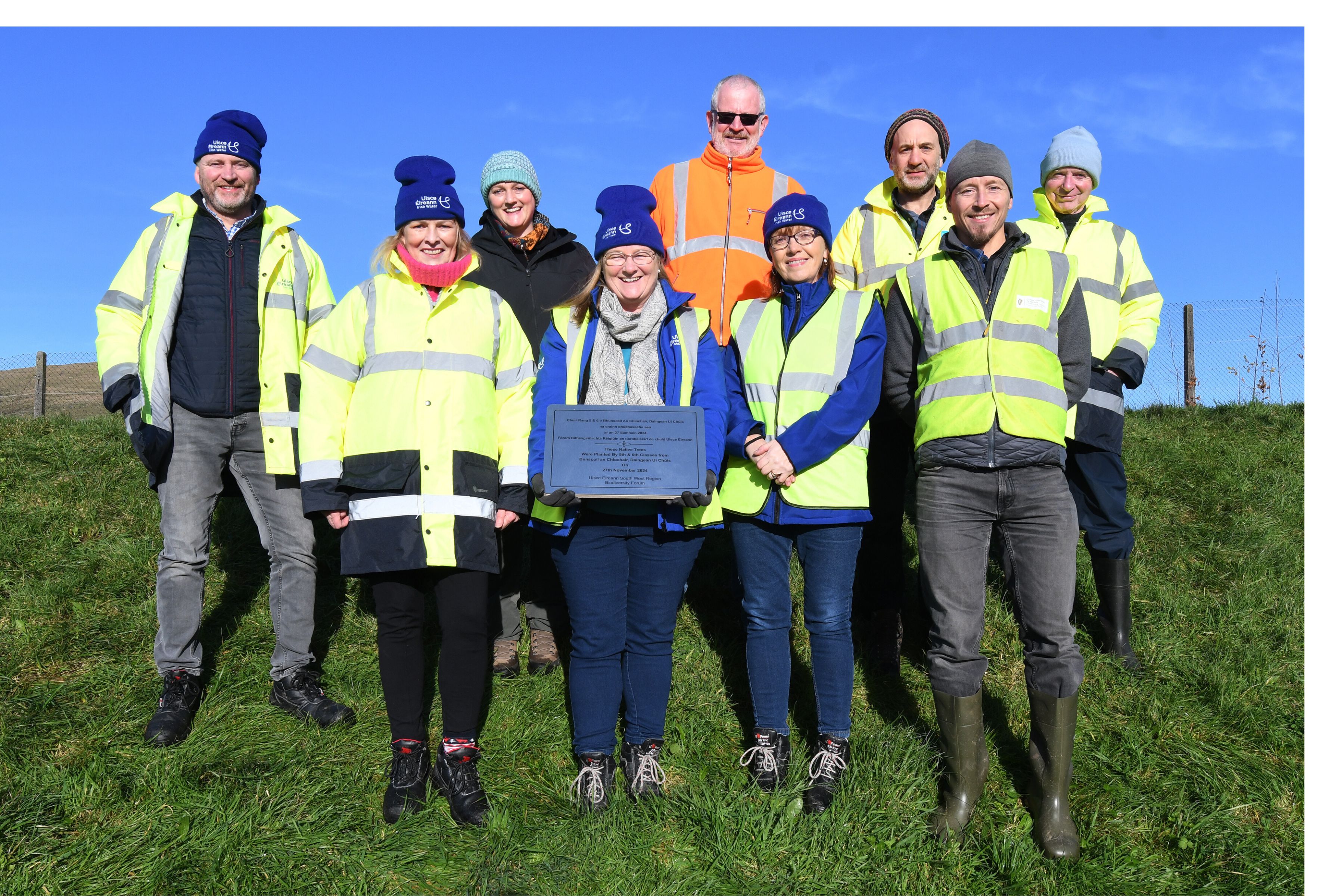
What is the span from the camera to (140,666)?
4.55 m

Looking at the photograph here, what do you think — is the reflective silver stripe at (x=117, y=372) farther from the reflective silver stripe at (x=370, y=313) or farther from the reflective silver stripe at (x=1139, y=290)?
the reflective silver stripe at (x=1139, y=290)

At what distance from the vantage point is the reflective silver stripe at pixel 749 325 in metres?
3.72

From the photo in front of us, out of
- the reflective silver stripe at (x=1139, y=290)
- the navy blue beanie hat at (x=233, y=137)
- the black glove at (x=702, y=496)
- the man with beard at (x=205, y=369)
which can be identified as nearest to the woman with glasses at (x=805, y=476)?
the black glove at (x=702, y=496)

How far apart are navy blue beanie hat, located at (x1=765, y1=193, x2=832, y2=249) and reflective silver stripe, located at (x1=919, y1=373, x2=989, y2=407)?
741 mm

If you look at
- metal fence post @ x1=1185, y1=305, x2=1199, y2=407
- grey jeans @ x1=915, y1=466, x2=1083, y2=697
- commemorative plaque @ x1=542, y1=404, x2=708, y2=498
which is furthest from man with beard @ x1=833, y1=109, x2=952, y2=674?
metal fence post @ x1=1185, y1=305, x2=1199, y2=407

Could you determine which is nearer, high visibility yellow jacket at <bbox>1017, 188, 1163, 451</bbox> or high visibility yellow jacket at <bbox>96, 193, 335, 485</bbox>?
high visibility yellow jacket at <bbox>96, 193, 335, 485</bbox>

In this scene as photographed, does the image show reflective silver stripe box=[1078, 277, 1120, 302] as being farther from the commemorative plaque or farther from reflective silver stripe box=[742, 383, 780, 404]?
the commemorative plaque

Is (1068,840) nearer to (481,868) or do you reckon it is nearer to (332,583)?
(481,868)

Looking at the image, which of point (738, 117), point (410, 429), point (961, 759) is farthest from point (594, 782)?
point (738, 117)

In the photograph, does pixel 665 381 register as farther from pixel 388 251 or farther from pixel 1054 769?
pixel 1054 769

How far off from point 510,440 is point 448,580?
61 cm

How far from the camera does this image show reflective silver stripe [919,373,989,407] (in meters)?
3.32

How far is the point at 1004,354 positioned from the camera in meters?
3.32

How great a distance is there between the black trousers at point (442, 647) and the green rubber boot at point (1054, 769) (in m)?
2.16
